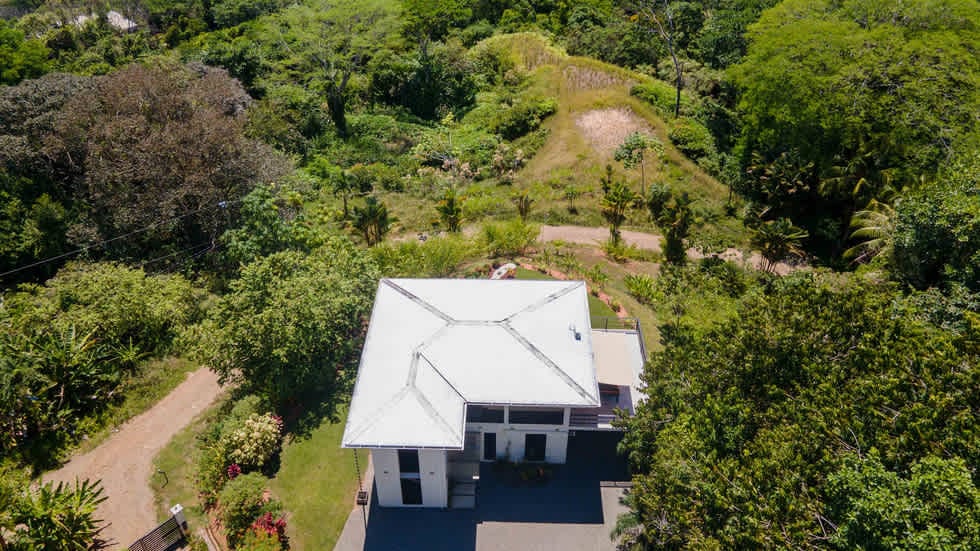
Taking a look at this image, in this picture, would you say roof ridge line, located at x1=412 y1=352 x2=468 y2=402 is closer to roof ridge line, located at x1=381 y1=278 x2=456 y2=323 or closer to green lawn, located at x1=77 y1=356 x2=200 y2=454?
roof ridge line, located at x1=381 y1=278 x2=456 y2=323

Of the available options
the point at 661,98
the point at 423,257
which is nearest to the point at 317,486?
the point at 423,257

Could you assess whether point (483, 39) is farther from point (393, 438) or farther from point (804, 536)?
point (804, 536)

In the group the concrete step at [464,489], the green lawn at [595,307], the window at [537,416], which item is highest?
the window at [537,416]

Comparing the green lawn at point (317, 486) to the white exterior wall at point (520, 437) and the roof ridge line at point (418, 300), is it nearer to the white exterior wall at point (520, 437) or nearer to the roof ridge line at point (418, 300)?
the white exterior wall at point (520, 437)

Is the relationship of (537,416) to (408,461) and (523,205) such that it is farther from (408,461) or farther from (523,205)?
(523,205)

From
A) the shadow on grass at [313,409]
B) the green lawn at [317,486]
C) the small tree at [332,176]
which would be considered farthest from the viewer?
the small tree at [332,176]

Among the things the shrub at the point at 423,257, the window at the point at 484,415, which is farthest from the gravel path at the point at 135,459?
the window at the point at 484,415
